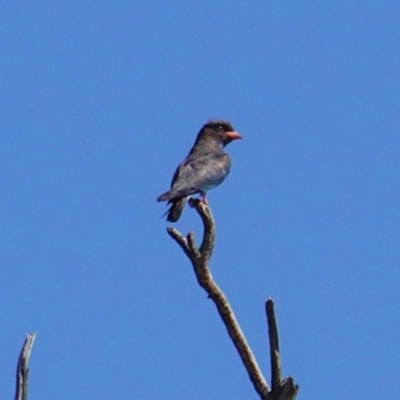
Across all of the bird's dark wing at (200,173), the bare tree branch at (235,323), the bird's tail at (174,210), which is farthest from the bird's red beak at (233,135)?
the bare tree branch at (235,323)

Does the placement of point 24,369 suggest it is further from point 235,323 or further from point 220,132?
point 220,132

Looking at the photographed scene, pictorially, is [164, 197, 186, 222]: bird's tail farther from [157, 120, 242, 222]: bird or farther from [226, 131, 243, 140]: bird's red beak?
[226, 131, 243, 140]: bird's red beak

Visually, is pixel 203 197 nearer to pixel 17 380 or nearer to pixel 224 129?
pixel 224 129

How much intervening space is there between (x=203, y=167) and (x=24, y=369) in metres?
7.95

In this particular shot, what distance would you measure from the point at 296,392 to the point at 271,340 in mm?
351

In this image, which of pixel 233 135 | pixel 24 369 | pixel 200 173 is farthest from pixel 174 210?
pixel 24 369

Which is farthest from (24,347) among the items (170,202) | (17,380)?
(170,202)

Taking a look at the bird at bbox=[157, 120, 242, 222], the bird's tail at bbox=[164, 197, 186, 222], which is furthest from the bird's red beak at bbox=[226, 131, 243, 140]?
the bird's tail at bbox=[164, 197, 186, 222]

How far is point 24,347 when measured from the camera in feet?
14.7

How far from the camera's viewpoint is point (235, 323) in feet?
17.0

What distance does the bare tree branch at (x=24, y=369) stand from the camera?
4.27 m

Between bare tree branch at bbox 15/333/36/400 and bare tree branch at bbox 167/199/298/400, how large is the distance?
2.89 ft

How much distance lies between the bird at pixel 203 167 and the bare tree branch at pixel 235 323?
475 cm

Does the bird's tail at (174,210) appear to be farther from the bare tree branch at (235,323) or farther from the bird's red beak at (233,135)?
the bare tree branch at (235,323)
